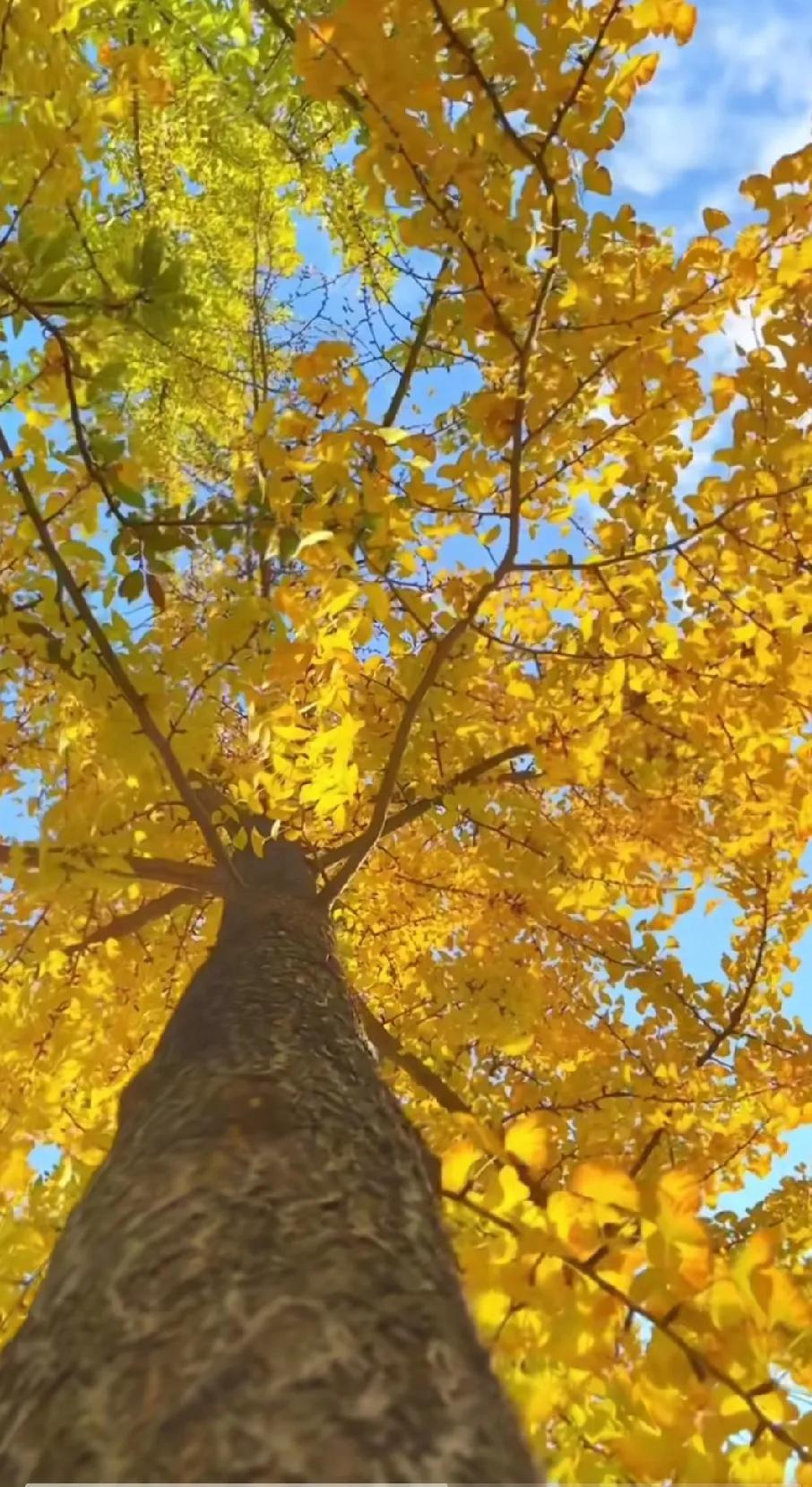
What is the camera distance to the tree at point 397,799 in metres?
1.21

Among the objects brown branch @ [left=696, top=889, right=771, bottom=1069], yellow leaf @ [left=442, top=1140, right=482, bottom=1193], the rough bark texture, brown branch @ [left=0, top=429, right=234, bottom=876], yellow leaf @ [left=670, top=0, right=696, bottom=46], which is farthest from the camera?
brown branch @ [left=696, top=889, right=771, bottom=1069]

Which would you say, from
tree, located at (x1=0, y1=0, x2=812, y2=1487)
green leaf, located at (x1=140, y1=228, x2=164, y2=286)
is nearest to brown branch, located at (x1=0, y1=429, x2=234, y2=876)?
tree, located at (x1=0, y1=0, x2=812, y2=1487)

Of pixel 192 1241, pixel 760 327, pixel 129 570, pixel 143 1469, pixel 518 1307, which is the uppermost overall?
pixel 129 570

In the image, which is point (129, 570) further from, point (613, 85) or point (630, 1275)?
point (630, 1275)

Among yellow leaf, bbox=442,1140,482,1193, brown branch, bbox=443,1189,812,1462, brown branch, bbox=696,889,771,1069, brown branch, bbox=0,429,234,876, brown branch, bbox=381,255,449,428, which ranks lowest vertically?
brown branch, bbox=443,1189,812,1462

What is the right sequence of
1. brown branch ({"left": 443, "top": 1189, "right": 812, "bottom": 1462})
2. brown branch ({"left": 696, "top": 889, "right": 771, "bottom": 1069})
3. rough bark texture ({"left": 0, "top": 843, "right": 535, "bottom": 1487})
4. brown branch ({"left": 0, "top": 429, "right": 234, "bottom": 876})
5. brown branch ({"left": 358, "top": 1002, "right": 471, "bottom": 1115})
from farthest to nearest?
brown branch ({"left": 696, "top": 889, "right": 771, "bottom": 1069}), brown branch ({"left": 358, "top": 1002, "right": 471, "bottom": 1115}), brown branch ({"left": 0, "top": 429, "right": 234, "bottom": 876}), brown branch ({"left": 443, "top": 1189, "right": 812, "bottom": 1462}), rough bark texture ({"left": 0, "top": 843, "right": 535, "bottom": 1487})

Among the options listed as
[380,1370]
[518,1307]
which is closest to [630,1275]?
[518,1307]

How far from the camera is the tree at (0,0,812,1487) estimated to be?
121 cm

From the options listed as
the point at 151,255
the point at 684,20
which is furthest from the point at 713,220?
the point at 151,255

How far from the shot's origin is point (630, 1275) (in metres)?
1.44

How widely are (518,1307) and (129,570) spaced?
200cm

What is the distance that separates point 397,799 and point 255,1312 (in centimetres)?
354

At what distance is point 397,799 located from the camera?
4582 mm

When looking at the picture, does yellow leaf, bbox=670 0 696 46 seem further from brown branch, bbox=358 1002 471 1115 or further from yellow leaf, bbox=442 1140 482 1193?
brown branch, bbox=358 1002 471 1115
